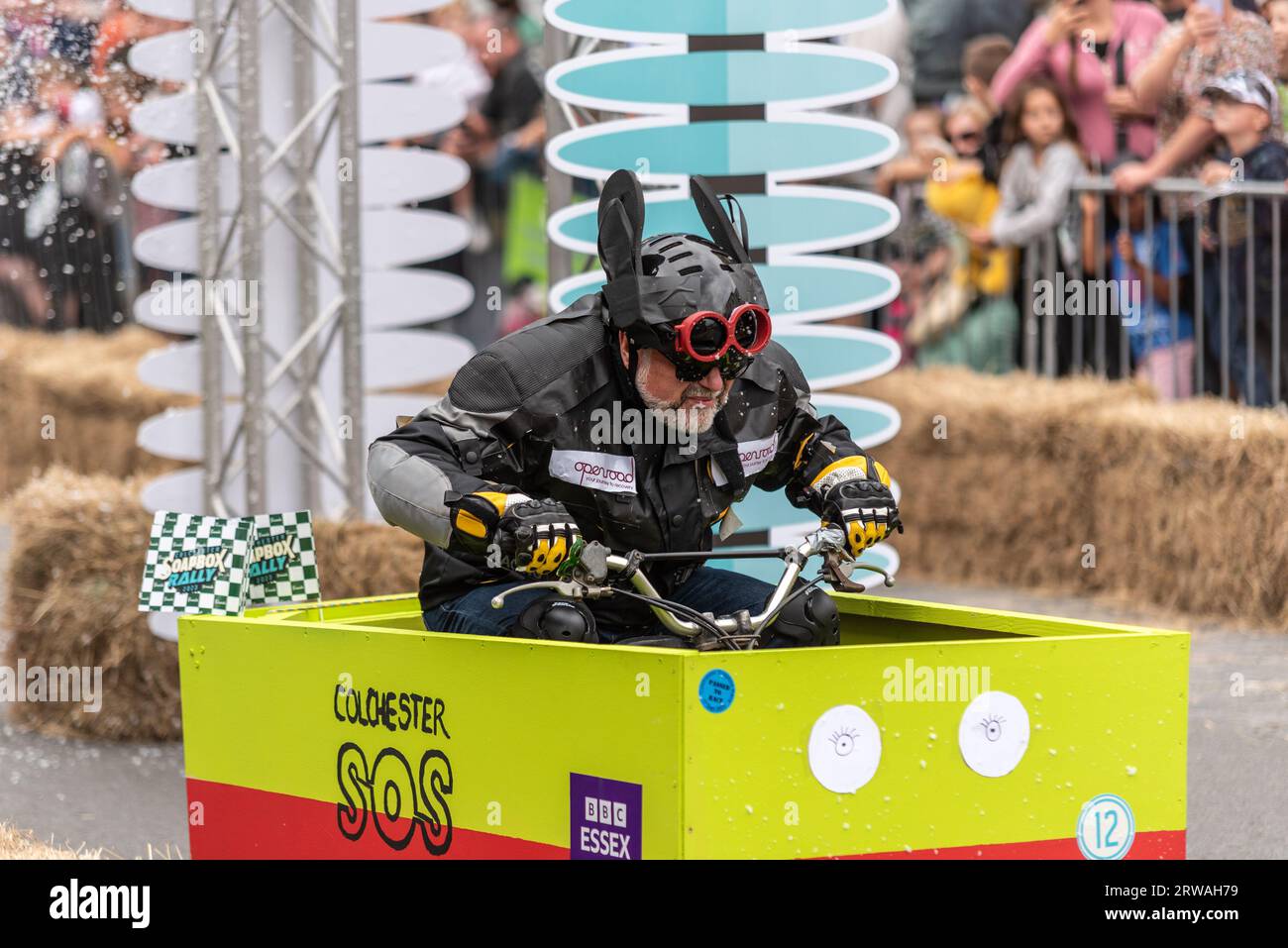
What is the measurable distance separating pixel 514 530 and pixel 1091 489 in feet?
19.7

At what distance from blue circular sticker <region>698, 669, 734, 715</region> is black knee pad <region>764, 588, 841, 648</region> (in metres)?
0.66

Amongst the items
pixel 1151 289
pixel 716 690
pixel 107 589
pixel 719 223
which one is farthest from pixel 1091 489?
pixel 716 690

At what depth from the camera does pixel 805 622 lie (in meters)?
4.43

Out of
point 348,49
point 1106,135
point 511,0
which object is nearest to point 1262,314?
point 1106,135

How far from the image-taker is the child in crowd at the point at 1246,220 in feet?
28.7

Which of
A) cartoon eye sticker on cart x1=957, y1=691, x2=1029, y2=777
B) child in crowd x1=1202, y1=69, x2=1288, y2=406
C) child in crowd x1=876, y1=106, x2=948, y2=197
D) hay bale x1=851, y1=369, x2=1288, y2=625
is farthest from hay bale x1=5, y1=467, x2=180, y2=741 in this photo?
child in crowd x1=876, y1=106, x2=948, y2=197

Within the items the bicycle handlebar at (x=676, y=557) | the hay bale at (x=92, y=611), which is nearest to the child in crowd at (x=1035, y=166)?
the hay bale at (x=92, y=611)

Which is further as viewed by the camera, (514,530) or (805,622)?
(805,622)

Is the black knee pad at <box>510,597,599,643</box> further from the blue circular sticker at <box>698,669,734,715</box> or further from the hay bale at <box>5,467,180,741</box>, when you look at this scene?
the hay bale at <box>5,467,180,741</box>

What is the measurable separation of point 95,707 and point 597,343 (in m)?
3.64

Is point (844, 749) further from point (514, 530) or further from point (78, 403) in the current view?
point (78, 403)

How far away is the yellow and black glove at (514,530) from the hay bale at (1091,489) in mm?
5238

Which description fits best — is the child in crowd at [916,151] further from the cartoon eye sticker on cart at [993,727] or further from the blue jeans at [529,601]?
the cartoon eye sticker on cart at [993,727]

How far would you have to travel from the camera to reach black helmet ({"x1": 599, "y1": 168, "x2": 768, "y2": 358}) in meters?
4.39
